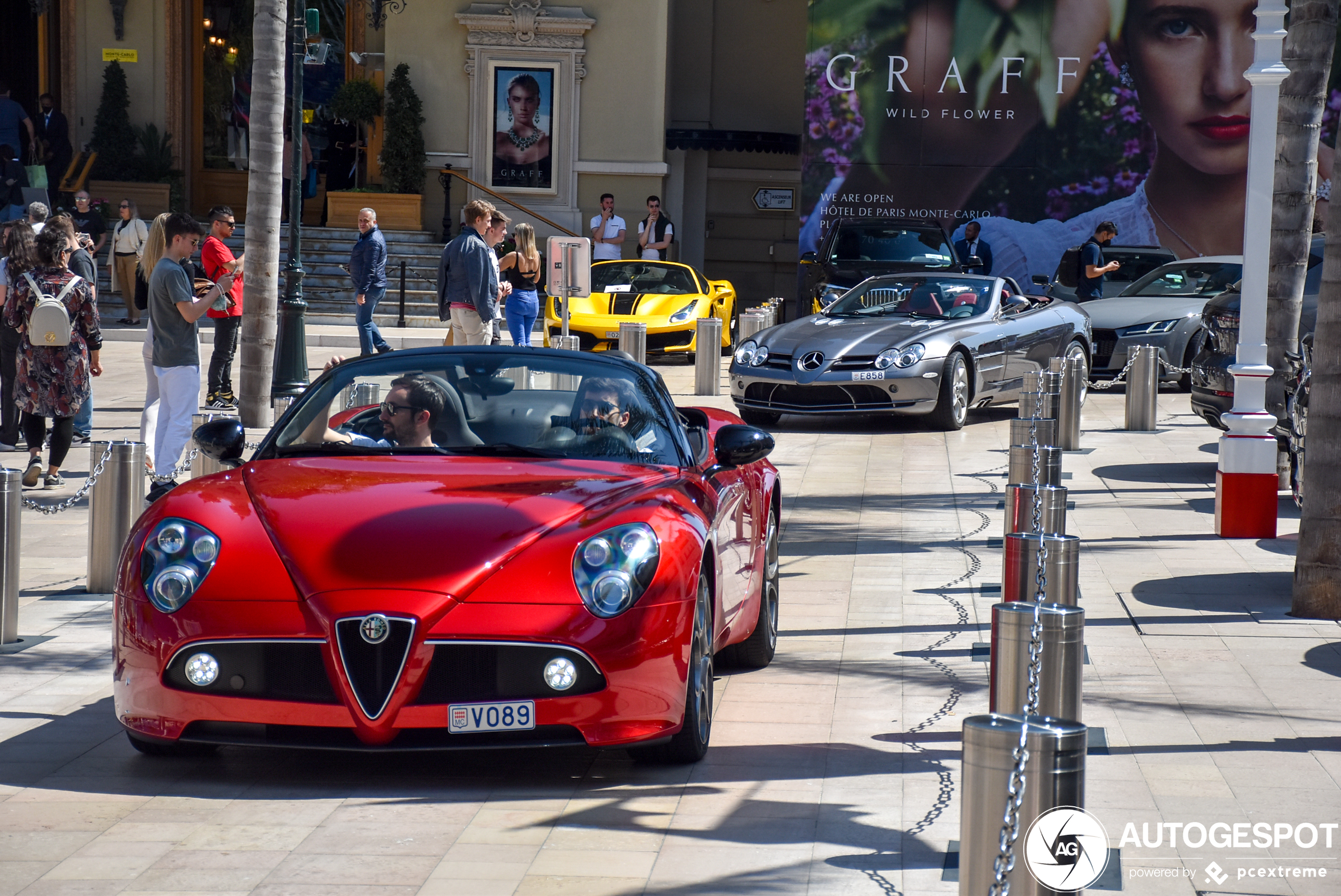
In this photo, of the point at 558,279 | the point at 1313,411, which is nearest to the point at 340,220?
the point at 558,279

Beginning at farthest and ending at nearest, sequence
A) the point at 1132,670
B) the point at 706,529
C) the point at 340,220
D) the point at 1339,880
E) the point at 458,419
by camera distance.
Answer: the point at 340,220, the point at 1132,670, the point at 458,419, the point at 706,529, the point at 1339,880

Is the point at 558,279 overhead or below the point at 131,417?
overhead

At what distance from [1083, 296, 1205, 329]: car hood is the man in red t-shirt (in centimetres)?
955

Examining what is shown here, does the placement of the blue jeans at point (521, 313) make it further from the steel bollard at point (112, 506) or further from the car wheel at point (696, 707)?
the car wheel at point (696, 707)

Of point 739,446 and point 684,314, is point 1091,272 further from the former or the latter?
point 739,446

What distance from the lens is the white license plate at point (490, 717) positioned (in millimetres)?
4836

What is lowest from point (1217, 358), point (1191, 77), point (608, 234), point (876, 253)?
point (1217, 358)

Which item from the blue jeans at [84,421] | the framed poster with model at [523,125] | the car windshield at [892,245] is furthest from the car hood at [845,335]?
the framed poster with model at [523,125]

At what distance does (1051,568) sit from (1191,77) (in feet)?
78.3

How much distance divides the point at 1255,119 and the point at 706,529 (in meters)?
5.84

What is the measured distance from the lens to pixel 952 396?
15.4 meters

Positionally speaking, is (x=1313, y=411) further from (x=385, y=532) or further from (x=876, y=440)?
(x=876, y=440)

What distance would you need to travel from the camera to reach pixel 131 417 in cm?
1502

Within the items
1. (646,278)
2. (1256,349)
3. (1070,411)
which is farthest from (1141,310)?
(1256,349)
